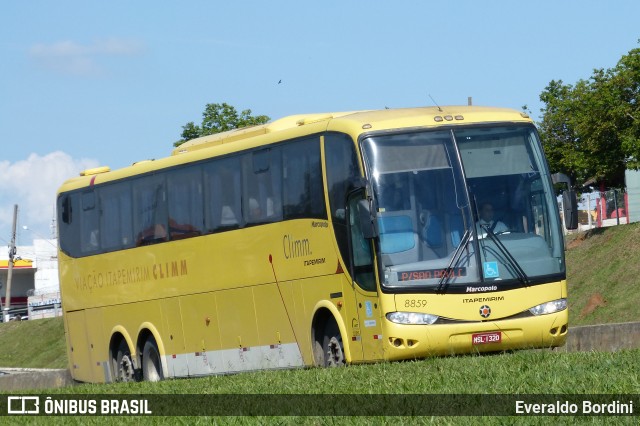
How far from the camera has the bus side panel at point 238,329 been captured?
72.2 feet

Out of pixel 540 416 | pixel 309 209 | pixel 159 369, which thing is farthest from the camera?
pixel 159 369

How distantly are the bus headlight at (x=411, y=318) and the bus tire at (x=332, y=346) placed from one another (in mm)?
1542

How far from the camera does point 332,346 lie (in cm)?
1981

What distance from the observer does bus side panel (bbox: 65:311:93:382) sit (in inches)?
1094

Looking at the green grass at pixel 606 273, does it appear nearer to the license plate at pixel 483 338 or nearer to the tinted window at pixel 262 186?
the tinted window at pixel 262 186

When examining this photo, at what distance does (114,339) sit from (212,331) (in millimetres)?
4281

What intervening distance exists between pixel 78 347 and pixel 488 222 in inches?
490

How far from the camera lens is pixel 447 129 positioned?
62.7 feet

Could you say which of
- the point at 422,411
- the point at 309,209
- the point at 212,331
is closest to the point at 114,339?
the point at 212,331

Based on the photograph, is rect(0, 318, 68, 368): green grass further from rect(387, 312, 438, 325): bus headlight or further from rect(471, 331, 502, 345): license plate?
rect(471, 331, 502, 345): license plate

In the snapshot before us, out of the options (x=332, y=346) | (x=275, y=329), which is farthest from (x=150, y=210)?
(x=332, y=346)

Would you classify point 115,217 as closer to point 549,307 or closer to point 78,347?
point 78,347

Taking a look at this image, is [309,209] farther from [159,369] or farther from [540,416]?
[540,416]

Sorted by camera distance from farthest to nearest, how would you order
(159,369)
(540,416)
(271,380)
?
1. (159,369)
2. (271,380)
3. (540,416)
